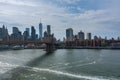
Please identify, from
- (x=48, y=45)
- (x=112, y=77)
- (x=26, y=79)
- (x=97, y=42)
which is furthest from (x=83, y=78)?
(x=97, y=42)

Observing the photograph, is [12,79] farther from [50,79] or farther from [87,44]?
[87,44]

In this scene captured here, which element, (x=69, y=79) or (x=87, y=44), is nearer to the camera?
(x=69, y=79)

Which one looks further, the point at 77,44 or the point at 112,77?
the point at 77,44

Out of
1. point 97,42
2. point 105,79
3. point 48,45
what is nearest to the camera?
point 105,79

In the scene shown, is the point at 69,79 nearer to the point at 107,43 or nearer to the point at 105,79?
the point at 105,79

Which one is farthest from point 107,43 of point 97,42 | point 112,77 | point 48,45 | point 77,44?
point 112,77

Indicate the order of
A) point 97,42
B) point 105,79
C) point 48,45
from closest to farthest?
point 105,79 → point 48,45 → point 97,42

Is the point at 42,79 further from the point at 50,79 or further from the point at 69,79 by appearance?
the point at 69,79
